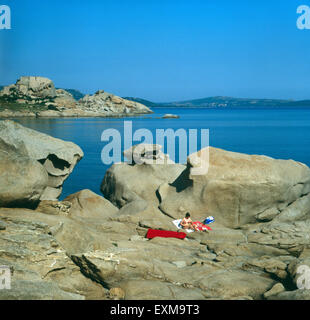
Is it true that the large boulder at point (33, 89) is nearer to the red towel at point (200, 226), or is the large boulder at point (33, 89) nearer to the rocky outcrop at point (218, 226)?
the rocky outcrop at point (218, 226)

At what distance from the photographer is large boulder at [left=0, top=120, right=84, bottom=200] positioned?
13941mm

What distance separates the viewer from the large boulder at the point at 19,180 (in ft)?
36.2

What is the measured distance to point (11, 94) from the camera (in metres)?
130

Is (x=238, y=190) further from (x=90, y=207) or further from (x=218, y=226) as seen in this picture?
(x=90, y=207)

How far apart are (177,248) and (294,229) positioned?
4376mm

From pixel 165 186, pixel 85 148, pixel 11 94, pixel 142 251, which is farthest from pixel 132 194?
pixel 11 94

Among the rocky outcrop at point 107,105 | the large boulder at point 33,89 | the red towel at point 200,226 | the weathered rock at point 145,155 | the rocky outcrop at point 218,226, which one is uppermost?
the large boulder at point 33,89

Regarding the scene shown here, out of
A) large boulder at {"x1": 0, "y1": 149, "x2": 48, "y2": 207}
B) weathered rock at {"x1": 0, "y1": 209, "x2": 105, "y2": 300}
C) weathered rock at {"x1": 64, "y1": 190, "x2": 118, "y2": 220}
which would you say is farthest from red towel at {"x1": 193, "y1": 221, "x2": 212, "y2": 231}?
weathered rock at {"x1": 0, "y1": 209, "x2": 105, "y2": 300}

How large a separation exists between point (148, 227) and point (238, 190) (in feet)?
13.5

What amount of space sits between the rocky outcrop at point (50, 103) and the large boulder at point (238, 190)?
9382 centimetres

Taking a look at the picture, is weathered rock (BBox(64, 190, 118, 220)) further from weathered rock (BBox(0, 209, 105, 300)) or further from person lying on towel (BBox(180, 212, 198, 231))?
weathered rock (BBox(0, 209, 105, 300))

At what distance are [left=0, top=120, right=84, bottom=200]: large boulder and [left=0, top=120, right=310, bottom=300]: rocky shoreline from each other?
4cm

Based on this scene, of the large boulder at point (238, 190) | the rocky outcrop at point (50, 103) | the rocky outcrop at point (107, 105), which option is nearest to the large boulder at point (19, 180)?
the large boulder at point (238, 190)
